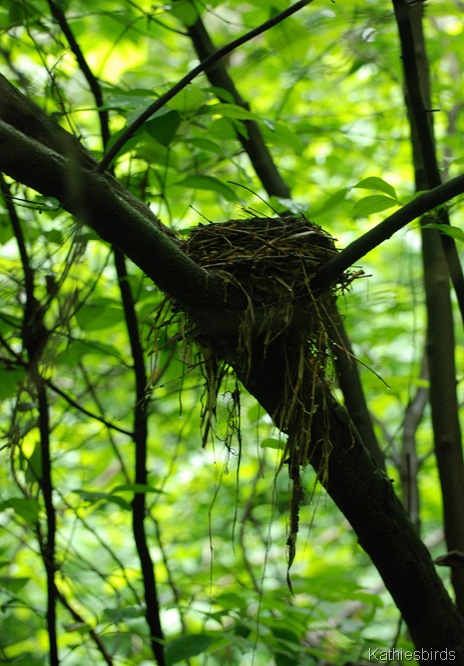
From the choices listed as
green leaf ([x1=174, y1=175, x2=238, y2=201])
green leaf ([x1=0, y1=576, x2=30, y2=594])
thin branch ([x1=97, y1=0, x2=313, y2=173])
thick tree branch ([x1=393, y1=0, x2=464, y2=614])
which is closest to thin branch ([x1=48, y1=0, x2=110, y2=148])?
green leaf ([x1=174, y1=175, x2=238, y2=201])

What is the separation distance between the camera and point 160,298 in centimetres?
162

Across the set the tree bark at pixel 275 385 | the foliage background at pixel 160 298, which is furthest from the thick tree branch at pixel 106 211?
the foliage background at pixel 160 298

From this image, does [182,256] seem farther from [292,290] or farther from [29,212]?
[29,212]

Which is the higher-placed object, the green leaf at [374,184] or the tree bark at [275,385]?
the green leaf at [374,184]

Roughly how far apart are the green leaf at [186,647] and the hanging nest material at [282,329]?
0.50 metres

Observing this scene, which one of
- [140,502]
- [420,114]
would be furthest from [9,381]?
[420,114]

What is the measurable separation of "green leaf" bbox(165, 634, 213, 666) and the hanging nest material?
501mm

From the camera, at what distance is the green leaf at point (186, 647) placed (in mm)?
1302

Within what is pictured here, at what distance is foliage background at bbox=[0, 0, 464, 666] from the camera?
1.34 meters

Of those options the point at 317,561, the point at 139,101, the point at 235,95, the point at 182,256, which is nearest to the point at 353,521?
the point at 182,256

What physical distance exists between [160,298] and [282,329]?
0.72 m

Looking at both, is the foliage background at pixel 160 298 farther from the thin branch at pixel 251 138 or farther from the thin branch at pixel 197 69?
the thin branch at pixel 197 69

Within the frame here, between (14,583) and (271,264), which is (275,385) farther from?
(14,583)

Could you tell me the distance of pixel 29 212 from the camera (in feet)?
5.57
